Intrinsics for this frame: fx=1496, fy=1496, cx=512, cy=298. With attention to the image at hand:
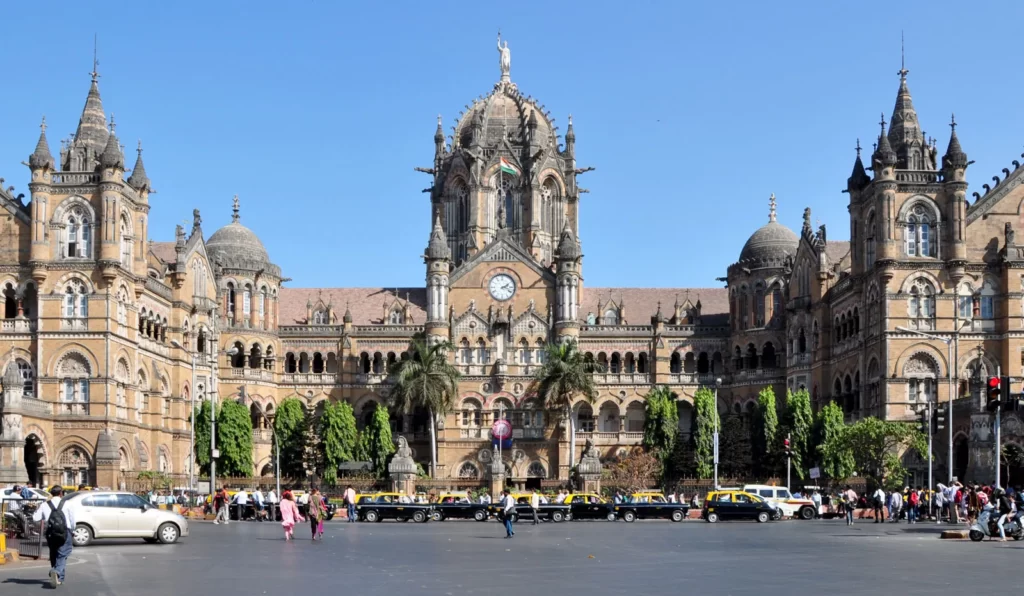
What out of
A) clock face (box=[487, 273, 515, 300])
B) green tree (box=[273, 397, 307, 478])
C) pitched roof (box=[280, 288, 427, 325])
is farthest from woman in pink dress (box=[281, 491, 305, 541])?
pitched roof (box=[280, 288, 427, 325])

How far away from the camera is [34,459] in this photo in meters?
88.5

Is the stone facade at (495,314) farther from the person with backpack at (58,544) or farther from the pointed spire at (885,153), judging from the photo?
the person with backpack at (58,544)

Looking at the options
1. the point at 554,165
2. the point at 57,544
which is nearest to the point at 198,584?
the point at 57,544

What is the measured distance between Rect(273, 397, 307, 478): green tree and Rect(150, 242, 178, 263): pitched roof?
13.7m

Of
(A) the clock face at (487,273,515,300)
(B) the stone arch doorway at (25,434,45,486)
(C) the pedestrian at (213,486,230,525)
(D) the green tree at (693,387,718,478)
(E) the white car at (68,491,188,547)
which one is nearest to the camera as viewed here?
(E) the white car at (68,491,188,547)

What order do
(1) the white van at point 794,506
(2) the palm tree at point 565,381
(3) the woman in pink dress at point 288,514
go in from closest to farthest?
(3) the woman in pink dress at point 288,514 < (1) the white van at point 794,506 < (2) the palm tree at point 565,381

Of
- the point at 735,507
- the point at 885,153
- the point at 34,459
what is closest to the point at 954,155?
the point at 885,153

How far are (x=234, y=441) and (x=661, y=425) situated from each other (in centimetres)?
2916

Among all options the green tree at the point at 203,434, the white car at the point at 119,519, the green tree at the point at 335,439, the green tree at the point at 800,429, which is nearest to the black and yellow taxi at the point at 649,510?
the green tree at the point at 800,429

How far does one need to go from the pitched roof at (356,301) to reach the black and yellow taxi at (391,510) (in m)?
47.0

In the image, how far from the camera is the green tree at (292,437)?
4082 inches

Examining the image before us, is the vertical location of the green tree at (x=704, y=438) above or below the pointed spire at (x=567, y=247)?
below

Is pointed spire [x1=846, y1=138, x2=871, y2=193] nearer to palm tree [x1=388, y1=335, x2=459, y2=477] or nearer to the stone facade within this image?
the stone facade

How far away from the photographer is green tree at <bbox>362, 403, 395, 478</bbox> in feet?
332
